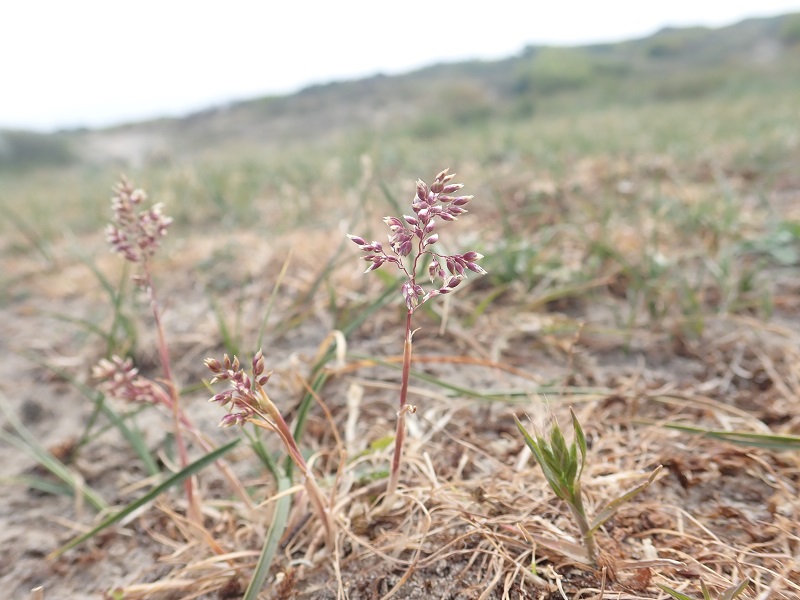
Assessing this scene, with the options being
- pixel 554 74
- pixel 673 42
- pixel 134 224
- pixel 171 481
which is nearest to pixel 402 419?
pixel 171 481

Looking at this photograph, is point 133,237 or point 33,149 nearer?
point 133,237

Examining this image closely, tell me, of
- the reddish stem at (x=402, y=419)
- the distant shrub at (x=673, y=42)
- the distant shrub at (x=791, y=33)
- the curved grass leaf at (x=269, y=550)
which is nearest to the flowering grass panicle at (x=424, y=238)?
the reddish stem at (x=402, y=419)

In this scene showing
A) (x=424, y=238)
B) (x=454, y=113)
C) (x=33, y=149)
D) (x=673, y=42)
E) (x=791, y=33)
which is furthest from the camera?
(x=673, y=42)

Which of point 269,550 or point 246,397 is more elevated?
point 246,397

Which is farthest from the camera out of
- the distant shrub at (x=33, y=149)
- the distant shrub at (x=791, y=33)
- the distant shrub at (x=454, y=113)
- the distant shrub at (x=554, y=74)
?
the distant shrub at (x=791, y=33)

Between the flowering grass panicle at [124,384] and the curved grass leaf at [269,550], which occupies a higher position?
the flowering grass panicle at [124,384]

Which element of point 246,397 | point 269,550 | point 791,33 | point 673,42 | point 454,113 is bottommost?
point 454,113

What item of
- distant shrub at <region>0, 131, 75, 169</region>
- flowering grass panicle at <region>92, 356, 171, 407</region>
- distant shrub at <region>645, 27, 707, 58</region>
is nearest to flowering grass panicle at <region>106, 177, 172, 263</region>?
flowering grass panicle at <region>92, 356, 171, 407</region>

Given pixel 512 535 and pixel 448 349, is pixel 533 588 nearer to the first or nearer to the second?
pixel 512 535

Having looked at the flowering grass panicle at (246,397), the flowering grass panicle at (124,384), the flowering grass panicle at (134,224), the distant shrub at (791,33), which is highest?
the distant shrub at (791,33)

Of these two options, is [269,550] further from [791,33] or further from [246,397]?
[791,33]

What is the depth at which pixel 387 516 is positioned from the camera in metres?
1.08

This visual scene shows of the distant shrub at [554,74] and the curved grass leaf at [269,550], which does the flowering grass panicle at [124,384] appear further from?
the distant shrub at [554,74]

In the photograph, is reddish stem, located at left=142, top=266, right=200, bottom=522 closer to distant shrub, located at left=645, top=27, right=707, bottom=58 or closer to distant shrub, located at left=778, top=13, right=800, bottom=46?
distant shrub, located at left=645, top=27, right=707, bottom=58
